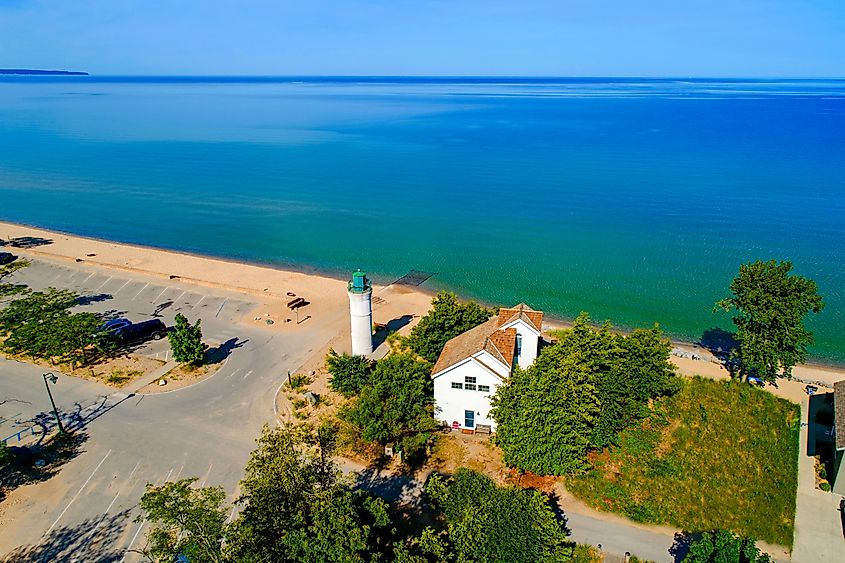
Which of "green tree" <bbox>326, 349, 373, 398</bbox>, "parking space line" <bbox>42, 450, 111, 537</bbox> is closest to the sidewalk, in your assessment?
"green tree" <bbox>326, 349, 373, 398</bbox>

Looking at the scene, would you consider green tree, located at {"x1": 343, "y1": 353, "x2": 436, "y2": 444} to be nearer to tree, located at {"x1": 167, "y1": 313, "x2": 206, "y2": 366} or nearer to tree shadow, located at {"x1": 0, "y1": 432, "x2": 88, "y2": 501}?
tree, located at {"x1": 167, "y1": 313, "x2": 206, "y2": 366}

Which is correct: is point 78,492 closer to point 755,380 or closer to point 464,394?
point 464,394

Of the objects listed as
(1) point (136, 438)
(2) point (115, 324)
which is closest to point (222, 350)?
(2) point (115, 324)

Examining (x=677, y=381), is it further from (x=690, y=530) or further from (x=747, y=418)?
(x=690, y=530)

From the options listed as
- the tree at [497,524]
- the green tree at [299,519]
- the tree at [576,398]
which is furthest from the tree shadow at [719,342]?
the green tree at [299,519]

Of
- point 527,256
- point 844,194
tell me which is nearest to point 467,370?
point 527,256

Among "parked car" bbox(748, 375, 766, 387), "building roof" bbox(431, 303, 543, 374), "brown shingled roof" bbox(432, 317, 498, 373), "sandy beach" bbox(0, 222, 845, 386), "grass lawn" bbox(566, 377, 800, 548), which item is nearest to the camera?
"grass lawn" bbox(566, 377, 800, 548)
